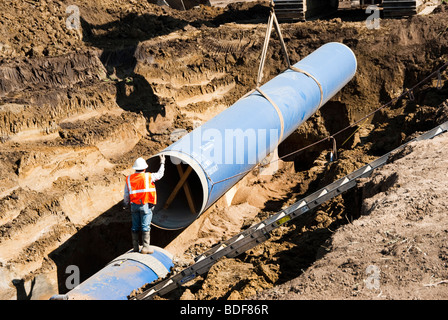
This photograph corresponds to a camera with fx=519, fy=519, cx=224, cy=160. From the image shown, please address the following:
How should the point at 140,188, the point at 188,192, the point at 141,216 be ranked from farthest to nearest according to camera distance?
the point at 188,192 → the point at 141,216 → the point at 140,188

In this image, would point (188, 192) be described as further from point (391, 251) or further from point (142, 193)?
point (391, 251)

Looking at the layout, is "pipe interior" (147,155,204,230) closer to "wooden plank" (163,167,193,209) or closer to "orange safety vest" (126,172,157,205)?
"wooden plank" (163,167,193,209)

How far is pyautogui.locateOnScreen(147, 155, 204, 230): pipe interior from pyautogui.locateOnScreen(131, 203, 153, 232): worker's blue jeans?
52cm

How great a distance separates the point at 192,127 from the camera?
38.4 ft

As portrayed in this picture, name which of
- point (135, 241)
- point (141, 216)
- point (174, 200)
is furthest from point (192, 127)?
point (135, 241)

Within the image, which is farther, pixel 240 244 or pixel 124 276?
pixel 124 276

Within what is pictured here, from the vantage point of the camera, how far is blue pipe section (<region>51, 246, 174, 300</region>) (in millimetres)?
7039

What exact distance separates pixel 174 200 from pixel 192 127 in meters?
2.83

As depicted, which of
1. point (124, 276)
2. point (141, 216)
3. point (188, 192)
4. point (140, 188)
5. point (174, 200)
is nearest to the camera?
point (124, 276)

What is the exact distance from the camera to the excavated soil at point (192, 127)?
5328 millimetres

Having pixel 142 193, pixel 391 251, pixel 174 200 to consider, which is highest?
pixel 391 251

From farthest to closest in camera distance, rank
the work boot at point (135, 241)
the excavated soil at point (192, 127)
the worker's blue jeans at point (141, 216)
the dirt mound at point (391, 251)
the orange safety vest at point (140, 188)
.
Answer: the work boot at point (135, 241) → the worker's blue jeans at point (141, 216) → the orange safety vest at point (140, 188) → the excavated soil at point (192, 127) → the dirt mound at point (391, 251)

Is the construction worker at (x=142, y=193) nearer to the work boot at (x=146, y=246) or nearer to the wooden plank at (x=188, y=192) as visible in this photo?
the work boot at (x=146, y=246)

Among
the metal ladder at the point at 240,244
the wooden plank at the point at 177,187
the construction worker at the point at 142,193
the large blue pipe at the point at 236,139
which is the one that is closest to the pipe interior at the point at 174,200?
the large blue pipe at the point at 236,139
